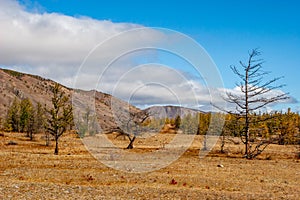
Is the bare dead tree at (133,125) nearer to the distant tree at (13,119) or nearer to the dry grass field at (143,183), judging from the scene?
the dry grass field at (143,183)

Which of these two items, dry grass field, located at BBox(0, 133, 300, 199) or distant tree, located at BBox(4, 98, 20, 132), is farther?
distant tree, located at BBox(4, 98, 20, 132)

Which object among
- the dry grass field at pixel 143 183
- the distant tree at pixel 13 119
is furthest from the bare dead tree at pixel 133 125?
the distant tree at pixel 13 119

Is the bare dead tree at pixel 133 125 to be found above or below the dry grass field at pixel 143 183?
above

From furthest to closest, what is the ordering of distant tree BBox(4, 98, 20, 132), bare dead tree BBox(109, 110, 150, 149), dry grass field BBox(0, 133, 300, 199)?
distant tree BBox(4, 98, 20, 132) < bare dead tree BBox(109, 110, 150, 149) < dry grass field BBox(0, 133, 300, 199)

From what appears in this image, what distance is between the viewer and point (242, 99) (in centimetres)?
5303

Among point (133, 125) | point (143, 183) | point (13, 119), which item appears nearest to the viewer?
point (143, 183)

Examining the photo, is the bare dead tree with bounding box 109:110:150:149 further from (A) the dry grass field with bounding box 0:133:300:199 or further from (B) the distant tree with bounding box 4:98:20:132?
(B) the distant tree with bounding box 4:98:20:132

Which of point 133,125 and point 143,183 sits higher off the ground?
point 133,125

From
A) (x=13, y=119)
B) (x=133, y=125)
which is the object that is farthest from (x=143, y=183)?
(x=13, y=119)

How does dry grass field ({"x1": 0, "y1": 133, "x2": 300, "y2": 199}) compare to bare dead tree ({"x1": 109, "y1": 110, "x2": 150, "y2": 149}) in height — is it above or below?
below

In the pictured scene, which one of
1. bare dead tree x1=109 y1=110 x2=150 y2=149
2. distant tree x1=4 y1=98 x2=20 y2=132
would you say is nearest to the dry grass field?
bare dead tree x1=109 y1=110 x2=150 y2=149

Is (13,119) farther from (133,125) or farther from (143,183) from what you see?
A: (143,183)

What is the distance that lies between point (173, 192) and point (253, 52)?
33139 mm

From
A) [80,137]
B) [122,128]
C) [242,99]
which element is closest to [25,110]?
[80,137]
